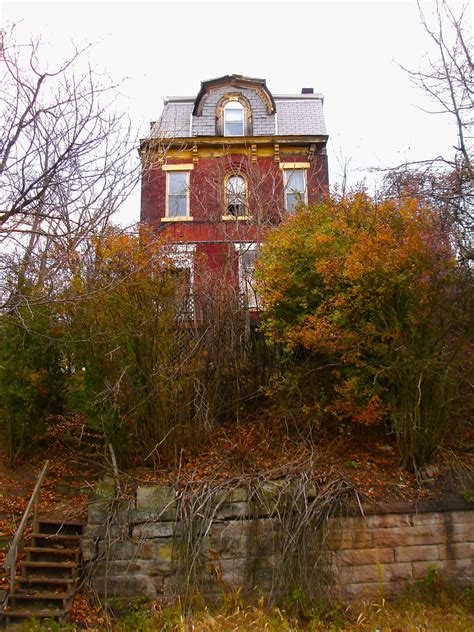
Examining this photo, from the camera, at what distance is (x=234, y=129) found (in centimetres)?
1767

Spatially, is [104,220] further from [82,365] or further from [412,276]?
[412,276]

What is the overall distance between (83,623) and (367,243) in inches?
235

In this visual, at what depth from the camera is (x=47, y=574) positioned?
258 inches

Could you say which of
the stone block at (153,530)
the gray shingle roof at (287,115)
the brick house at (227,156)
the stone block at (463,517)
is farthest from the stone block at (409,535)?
the gray shingle roof at (287,115)

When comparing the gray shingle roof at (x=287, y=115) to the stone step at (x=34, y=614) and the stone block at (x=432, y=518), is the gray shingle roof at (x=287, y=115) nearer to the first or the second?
the stone block at (x=432, y=518)

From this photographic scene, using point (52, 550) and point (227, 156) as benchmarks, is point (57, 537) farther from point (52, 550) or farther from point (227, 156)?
point (227, 156)

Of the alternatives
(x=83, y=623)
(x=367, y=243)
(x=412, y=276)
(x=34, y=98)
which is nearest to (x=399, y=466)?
(x=412, y=276)

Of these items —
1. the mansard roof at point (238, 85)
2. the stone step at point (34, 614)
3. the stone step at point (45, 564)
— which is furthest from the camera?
the mansard roof at point (238, 85)

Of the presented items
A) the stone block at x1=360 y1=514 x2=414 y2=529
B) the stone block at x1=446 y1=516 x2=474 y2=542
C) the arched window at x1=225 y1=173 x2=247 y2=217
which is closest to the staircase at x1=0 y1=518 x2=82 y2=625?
the stone block at x1=360 y1=514 x2=414 y2=529

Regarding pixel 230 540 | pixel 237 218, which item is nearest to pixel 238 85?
pixel 237 218

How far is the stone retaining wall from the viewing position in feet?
21.3

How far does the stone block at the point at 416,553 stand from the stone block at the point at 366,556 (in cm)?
11

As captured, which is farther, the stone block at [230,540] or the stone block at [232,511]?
the stone block at [232,511]

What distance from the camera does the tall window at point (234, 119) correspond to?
1762 cm
